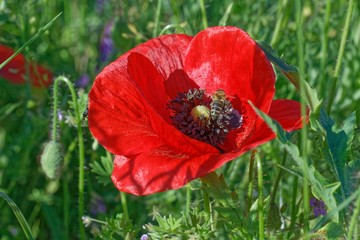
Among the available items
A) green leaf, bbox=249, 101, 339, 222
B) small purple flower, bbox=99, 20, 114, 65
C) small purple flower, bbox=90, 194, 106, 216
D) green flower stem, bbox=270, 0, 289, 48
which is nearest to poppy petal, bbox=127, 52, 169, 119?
green leaf, bbox=249, 101, 339, 222

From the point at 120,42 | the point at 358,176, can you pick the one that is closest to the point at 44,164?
the point at 358,176

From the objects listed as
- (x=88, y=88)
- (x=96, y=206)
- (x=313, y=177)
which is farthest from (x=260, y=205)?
(x=88, y=88)

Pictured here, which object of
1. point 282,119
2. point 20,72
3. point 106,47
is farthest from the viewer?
point 106,47

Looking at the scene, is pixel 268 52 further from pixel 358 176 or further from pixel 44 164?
pixel 44 164

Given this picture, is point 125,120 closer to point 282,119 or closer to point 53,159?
point 282,119

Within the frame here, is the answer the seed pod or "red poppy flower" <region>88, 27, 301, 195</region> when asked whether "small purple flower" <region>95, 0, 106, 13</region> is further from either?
"red poppy flower" <region>88, 27, 301, 195</region>

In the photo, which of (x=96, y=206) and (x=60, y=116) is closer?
(x=60, y=116)
